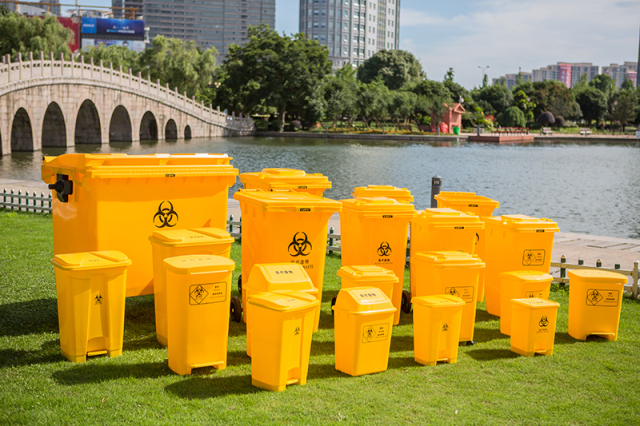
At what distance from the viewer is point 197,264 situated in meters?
5.11

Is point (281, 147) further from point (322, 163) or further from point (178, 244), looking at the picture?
point (178, 244)

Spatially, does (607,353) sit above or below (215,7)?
below

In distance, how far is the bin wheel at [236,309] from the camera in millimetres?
6672

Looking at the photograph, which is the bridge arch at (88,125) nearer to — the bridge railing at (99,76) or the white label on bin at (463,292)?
the bridge railing at (99,76)

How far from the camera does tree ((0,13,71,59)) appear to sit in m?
55.2

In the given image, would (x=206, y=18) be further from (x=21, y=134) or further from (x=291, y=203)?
(x=291, y=203)

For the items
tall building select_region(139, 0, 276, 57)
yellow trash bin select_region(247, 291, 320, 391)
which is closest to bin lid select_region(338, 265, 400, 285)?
yellow trash bin select_region(247, 291, 320, 391)

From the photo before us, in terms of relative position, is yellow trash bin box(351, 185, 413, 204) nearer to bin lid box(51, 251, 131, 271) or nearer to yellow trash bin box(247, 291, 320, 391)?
yellow trash bin box(247, 291, 320, 391)

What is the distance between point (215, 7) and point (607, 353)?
195868 millimetres

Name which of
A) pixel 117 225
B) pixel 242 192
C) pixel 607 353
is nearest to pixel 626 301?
pixel 607 353

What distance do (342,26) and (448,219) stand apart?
140797 mm

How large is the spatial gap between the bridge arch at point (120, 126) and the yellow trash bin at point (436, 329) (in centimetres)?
5253

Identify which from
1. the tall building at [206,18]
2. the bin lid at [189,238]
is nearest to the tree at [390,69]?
the tall building at [206,18]

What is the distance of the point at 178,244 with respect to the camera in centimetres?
572
